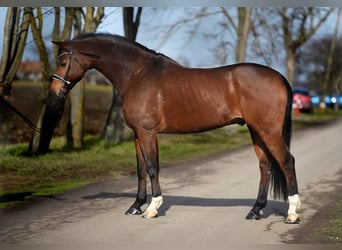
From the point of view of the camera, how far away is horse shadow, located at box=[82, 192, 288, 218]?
6977 mm

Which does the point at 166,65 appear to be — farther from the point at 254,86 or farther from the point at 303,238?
the point at 303,238

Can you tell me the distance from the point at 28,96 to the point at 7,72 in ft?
2.47

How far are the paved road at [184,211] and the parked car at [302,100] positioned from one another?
0.41m

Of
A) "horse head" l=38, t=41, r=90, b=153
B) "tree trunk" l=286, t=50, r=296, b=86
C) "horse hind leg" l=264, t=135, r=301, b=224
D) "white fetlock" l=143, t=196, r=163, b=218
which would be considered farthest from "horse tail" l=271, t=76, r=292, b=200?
"horse head" l=38, t=41, r=90, b=153

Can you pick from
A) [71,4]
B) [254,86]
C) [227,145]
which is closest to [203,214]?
[254,86]

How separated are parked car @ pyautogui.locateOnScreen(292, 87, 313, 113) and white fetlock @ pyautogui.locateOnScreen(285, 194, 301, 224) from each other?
2400mm

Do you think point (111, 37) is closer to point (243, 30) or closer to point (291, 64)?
point (291, 64)

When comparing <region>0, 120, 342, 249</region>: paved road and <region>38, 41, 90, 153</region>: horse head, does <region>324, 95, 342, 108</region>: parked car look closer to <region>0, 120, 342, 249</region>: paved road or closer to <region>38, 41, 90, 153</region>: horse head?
<region>0, 120, 342, 249</region>: paved road

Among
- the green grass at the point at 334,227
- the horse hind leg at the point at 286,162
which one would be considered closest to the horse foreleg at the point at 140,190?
the horse hind leg at the point at 286,162

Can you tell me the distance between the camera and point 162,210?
692cm

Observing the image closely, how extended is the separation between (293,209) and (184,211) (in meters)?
1.21

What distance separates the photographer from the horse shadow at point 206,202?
6.98 m

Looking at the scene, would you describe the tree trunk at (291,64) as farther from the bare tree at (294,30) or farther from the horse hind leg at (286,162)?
the horse hind leg at (286,162)

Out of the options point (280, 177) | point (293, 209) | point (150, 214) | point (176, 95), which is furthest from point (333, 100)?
point (150, 214)
